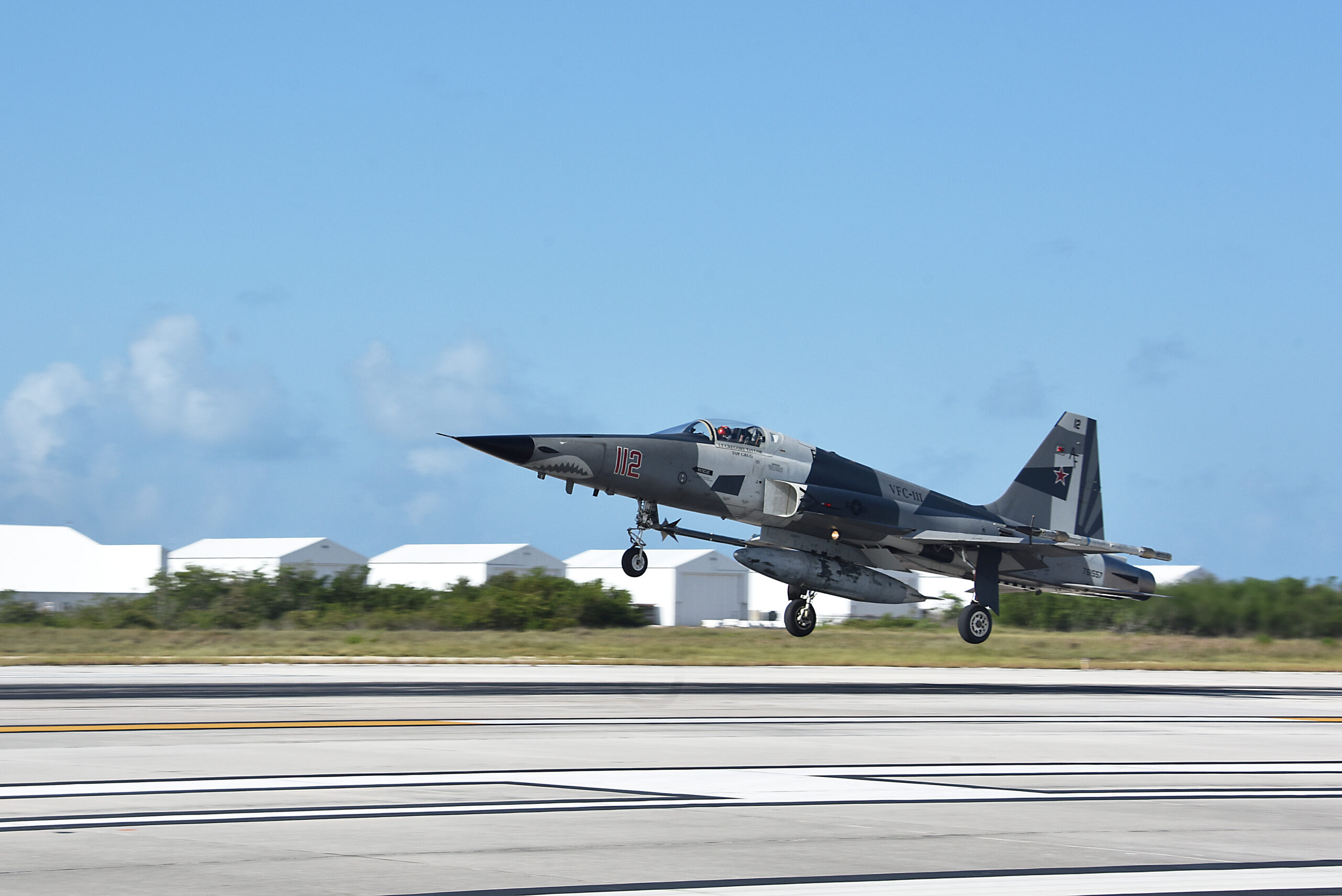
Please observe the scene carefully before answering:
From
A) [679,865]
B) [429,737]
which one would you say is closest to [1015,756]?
[429,737]

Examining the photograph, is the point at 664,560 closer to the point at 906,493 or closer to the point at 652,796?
the point at 906,493

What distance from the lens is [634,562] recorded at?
86.7 ft

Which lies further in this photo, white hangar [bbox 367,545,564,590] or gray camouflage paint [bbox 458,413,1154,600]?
white hangar [bbox 367,545,564,590]

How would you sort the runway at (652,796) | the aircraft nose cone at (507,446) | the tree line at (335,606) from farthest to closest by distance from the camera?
1. the tree line at (335,606)
2. the aircraft nose cone at (507,446)
3. the runway at (652,796)

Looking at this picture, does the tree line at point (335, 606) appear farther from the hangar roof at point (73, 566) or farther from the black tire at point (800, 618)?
the black tire at point (800, 618)

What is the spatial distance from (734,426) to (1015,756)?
51.7ft

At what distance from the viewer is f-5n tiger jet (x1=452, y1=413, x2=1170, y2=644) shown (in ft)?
88.7

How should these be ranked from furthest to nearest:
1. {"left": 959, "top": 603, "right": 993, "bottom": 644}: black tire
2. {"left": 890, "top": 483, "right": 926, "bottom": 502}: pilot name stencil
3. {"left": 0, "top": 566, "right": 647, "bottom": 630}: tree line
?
1. {"left": 0, "top": 566, "right": 647, "bottom": 630}: tree line
2. {"left": 959, "top": 603, "right": 993, "bottom": 644}: black tire
3. {"left": 890, "top": 483, "right": 926, "bottom": 502}: pilot name stencil

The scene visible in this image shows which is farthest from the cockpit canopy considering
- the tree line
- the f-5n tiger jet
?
the tree line

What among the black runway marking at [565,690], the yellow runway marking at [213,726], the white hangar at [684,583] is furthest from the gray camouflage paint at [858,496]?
the white hangar at [684,583]

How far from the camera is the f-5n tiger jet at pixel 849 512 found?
27.0 metres

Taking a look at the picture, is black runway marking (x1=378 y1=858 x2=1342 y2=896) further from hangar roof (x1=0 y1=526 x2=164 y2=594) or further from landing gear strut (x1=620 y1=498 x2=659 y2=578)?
hangar roof (x1=0 y1=526 x2=164 y2=594)

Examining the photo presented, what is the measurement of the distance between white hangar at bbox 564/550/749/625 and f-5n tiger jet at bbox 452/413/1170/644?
45790 millimetres

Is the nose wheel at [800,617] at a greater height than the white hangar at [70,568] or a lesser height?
lesser
